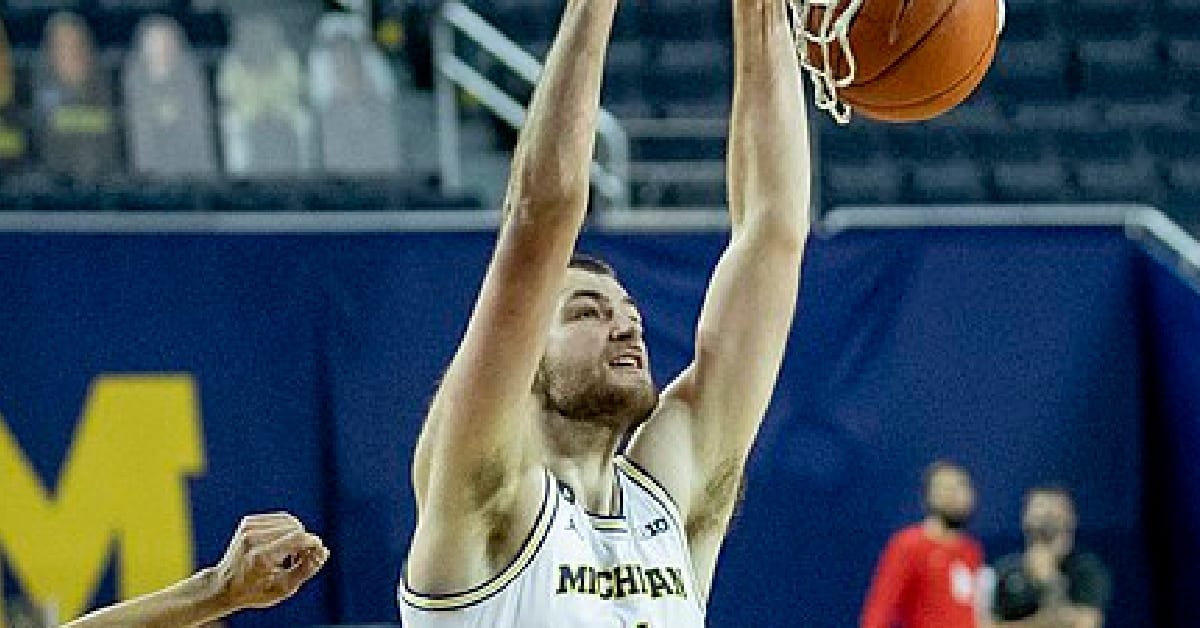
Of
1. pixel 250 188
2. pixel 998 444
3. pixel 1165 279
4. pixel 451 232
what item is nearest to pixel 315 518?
pixel 451 232

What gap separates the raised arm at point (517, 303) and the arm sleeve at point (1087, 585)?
19.9ft

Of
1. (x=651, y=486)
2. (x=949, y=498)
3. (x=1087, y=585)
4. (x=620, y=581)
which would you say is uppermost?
(x=651, y=486)

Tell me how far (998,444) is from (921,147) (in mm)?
3268

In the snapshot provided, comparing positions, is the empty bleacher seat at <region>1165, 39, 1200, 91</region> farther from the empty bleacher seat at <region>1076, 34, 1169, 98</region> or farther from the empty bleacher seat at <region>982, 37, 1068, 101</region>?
the empty bleacher seat at <region>982, 37, 1068, 101</region>

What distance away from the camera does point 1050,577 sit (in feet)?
30.6

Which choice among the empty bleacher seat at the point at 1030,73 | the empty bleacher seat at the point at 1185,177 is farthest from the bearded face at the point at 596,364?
the empty bleacher seat at the point at 1030,73

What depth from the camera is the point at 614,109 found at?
504 inches

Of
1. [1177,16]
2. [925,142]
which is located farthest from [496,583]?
[1177,16]

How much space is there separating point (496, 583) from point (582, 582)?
143mm

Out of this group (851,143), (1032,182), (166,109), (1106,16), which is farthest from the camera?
(1106,16)

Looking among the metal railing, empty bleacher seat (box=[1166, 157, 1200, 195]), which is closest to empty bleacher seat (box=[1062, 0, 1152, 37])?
empty bleacher seat (box=[1166, 157, 1200, 195])

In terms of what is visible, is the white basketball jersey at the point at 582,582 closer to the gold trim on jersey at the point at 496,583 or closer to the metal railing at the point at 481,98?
the gold trim on jersey at the point at 496,583

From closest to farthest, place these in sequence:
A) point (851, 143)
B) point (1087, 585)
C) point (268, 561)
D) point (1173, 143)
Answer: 1. point (268, 561)
2. point (1087, 585)
3. point (851, 143)
4. point (1173, 143)

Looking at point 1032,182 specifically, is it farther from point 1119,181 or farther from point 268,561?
point 268,561
